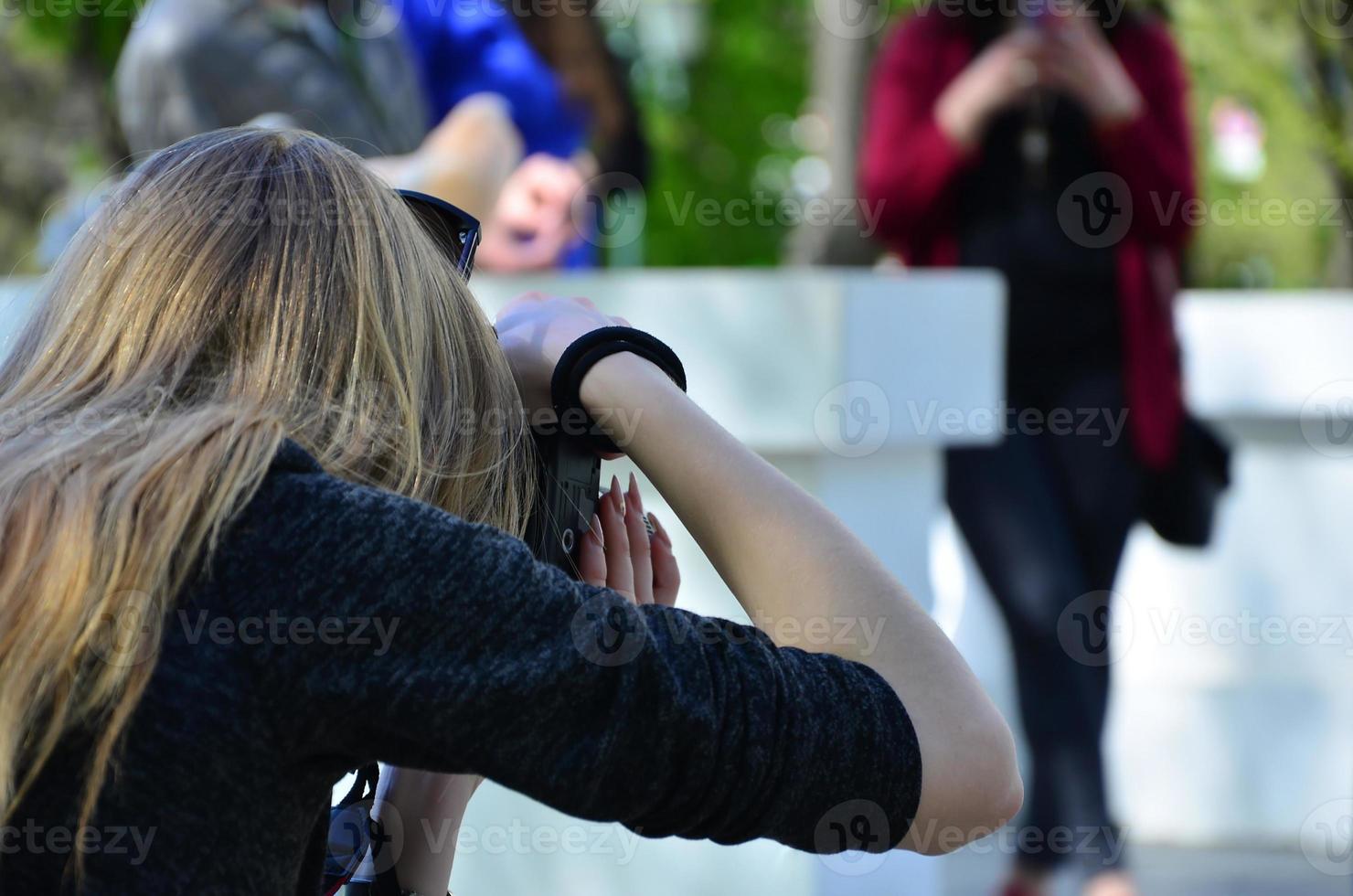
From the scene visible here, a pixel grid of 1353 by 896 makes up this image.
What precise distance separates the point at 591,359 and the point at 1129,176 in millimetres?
2407

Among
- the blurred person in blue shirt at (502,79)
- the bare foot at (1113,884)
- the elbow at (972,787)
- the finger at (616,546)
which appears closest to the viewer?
the elbow at (972,787)

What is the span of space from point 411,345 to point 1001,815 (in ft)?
2.09

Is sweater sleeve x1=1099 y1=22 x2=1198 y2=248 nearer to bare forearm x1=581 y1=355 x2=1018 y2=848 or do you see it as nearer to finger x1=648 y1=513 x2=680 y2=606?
finger x1=648 y1=513 x2=680 y2=606

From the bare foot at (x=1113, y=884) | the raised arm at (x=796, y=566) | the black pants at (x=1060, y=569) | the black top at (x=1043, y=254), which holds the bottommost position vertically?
the raised arm at (x=796, y=566)

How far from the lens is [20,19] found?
9.37 metres

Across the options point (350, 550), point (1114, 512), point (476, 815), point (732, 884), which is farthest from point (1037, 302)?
point (350, 550)

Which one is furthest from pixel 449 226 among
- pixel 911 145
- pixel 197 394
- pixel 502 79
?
pixel 911 145

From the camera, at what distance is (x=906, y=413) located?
3.05 m

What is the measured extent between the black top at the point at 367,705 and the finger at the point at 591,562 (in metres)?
0.31

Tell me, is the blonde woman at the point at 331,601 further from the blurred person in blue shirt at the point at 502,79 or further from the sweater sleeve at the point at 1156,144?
the sweater sleeve at the point at 1156,144

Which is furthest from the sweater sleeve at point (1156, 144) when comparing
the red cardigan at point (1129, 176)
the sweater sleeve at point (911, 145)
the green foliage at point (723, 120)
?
the green foliage at point (723, 120)

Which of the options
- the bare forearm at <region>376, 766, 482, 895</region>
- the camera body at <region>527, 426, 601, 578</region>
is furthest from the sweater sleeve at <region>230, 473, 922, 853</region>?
the bare forearm at <region>376, 766, 482, 895</region>

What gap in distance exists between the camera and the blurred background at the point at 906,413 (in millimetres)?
2961

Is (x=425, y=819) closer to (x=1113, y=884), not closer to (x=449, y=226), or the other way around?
(x=449, y=226)
